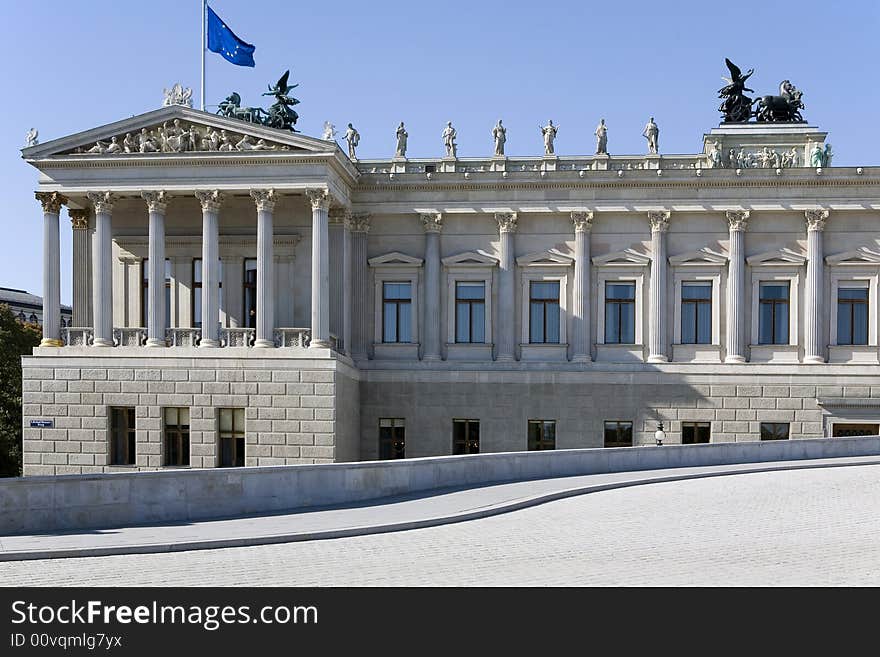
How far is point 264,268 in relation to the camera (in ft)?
154

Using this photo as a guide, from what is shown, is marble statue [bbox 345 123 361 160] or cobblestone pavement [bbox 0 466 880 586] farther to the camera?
marble statue [bbox 345 123 361 160]

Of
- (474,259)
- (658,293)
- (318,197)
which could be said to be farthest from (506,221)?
(318,197)

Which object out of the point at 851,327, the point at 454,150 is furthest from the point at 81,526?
the point at 851,327

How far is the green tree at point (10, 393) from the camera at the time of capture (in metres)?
66.9

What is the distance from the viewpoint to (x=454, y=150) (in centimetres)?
5178

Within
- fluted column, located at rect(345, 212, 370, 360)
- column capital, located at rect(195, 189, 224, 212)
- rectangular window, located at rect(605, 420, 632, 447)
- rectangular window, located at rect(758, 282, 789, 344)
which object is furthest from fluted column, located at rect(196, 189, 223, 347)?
rectangular window, located at rect(758, 282, 789, 344)

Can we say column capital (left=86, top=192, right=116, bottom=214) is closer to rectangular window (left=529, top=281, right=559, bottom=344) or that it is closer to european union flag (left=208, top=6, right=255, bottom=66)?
european union flag (left=208, top=6, right=255, bottom=66)

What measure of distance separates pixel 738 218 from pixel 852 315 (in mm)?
6523

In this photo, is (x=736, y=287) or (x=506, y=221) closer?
(x=736, y=287)

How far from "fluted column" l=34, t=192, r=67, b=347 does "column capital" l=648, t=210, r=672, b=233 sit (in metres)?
25.3

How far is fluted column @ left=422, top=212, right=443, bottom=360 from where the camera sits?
169 feet

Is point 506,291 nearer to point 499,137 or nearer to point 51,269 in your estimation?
point 499,137
